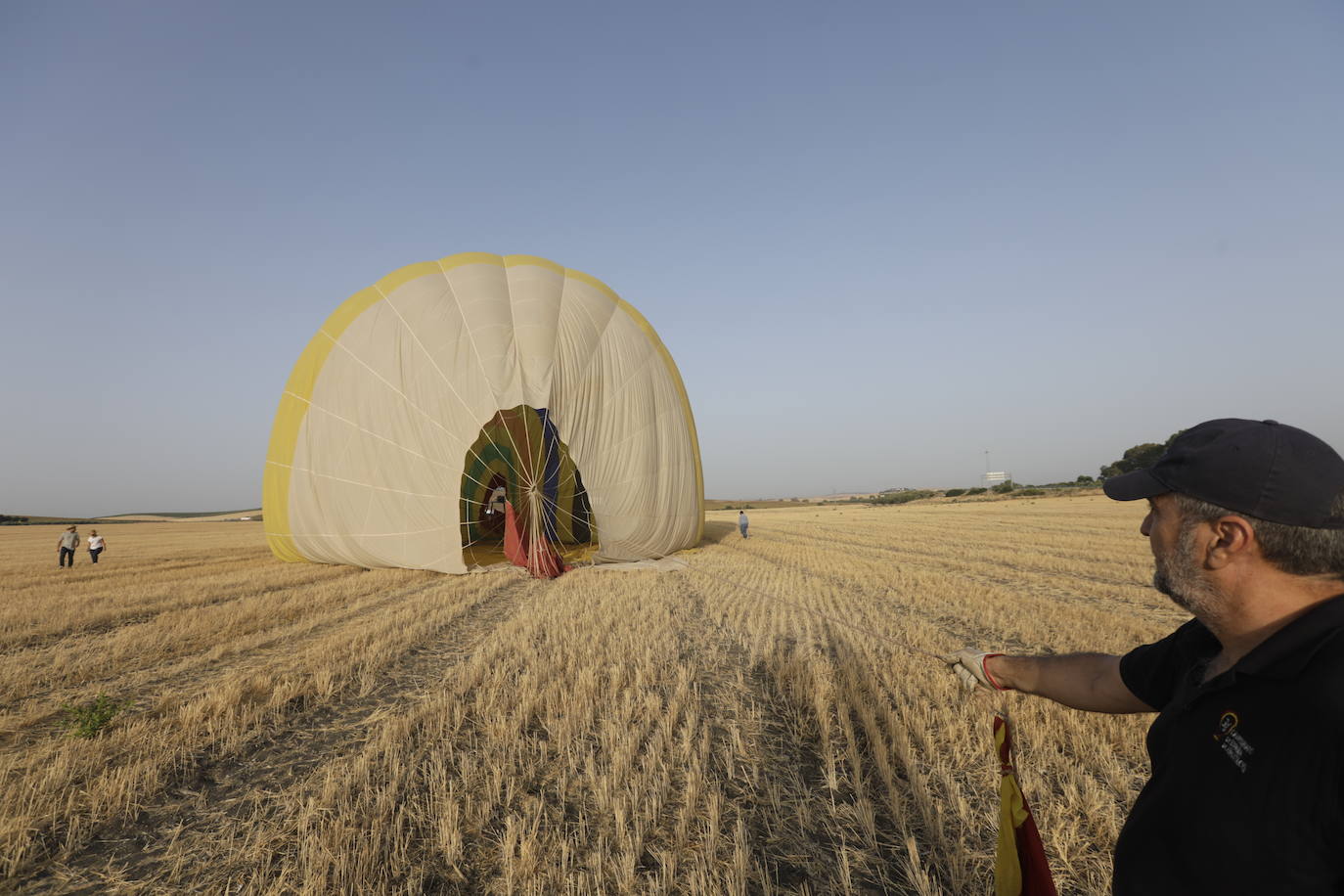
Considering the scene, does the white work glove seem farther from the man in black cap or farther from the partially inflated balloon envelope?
the partially inflated balloon envelope

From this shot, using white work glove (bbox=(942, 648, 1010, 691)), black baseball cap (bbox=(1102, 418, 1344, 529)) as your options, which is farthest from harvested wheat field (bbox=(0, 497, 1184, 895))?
black baseball cap (bbox=(1102, 418, 1344, 529))

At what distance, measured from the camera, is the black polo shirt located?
3.28 feet

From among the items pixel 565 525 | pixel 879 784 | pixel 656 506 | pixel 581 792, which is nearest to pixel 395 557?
pixel 565 525

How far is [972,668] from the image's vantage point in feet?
7.35

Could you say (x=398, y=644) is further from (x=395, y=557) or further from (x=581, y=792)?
(x=395, y=557)

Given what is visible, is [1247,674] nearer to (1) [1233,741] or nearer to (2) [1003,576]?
(1) [1233,741]

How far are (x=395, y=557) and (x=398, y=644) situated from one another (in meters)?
5.51

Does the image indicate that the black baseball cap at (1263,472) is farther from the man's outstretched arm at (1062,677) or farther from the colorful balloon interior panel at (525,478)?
the colorful balloon interior panel at (525,478)

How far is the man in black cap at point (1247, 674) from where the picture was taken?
1.02 meters

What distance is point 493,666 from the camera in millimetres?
5379

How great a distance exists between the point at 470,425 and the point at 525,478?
1846mm

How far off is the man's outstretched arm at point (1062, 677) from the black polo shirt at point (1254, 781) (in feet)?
1.14

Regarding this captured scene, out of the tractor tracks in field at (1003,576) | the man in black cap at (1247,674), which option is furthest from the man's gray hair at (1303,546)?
the tractor tracks in field at (1003,576)

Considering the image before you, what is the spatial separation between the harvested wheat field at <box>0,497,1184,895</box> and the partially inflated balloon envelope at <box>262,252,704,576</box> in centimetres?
342
